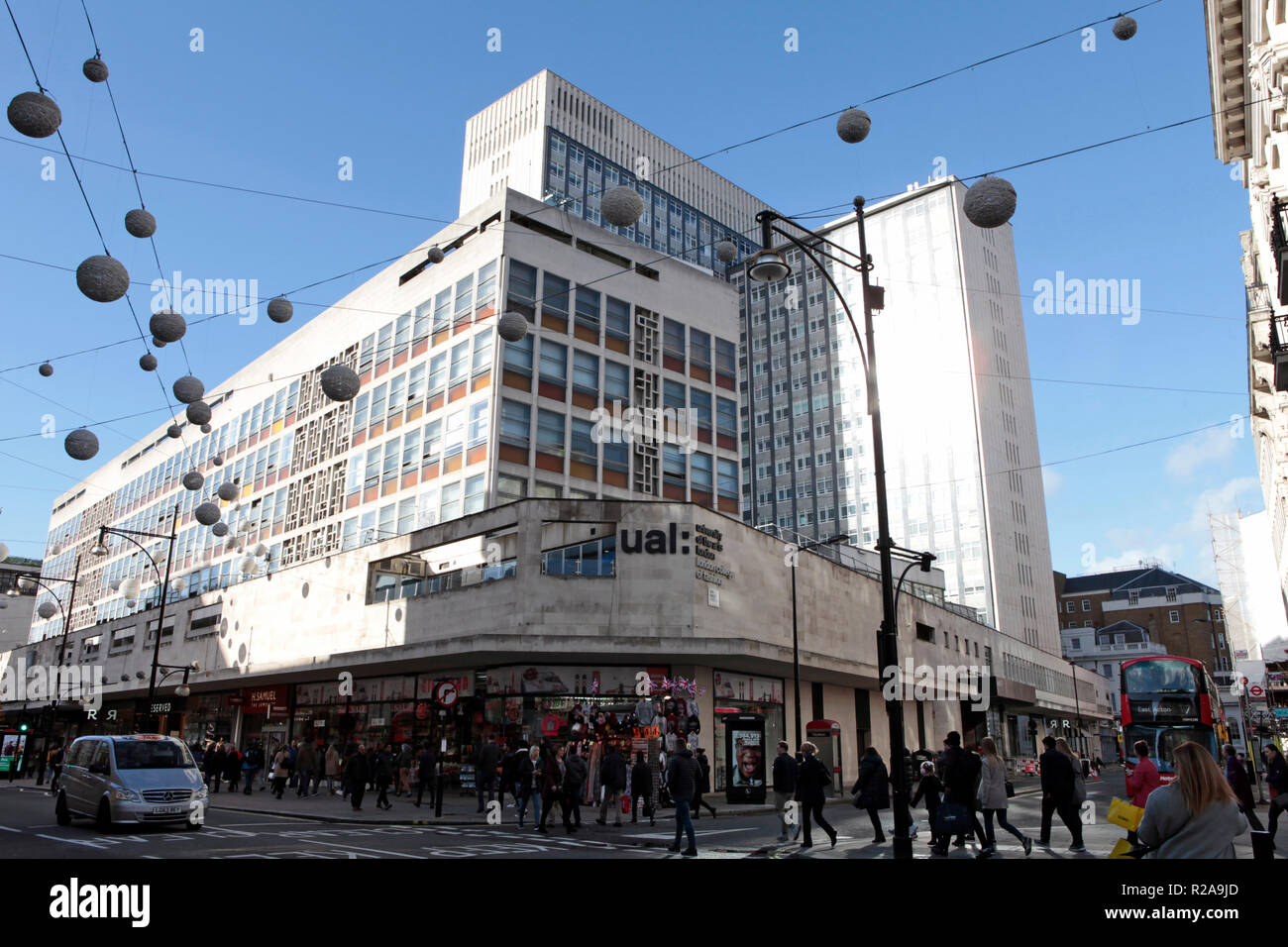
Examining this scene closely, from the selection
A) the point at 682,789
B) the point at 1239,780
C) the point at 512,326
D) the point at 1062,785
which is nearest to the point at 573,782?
the point at 682,789

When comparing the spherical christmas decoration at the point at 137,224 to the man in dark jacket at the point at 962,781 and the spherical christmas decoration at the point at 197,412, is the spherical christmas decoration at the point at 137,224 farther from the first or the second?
the man in dark jacket at the point at 962,781

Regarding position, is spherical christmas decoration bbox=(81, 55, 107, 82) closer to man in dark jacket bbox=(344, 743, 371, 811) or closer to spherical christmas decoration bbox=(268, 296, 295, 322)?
spherical christmas decoration bbox=(268, 296, 295, 322)

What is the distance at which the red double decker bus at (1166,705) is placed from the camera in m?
28.9

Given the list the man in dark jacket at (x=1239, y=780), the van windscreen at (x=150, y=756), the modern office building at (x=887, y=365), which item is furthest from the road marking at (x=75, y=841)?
the modern office building at (x=887, y=365)

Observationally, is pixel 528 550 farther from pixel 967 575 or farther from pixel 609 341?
pixel 967 575

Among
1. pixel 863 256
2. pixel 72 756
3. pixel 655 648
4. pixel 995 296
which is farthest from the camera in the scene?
pixel 995 296

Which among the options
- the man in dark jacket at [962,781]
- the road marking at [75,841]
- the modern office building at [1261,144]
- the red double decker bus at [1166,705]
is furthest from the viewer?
the red double decker bus at [1166,705]

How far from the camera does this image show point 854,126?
13.1 meters

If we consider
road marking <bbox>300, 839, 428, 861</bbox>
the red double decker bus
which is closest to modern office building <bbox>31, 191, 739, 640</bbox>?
the red double decker bus

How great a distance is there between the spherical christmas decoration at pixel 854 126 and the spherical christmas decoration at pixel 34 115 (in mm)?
10361

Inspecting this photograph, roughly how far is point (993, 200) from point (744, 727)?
58.2 feet
